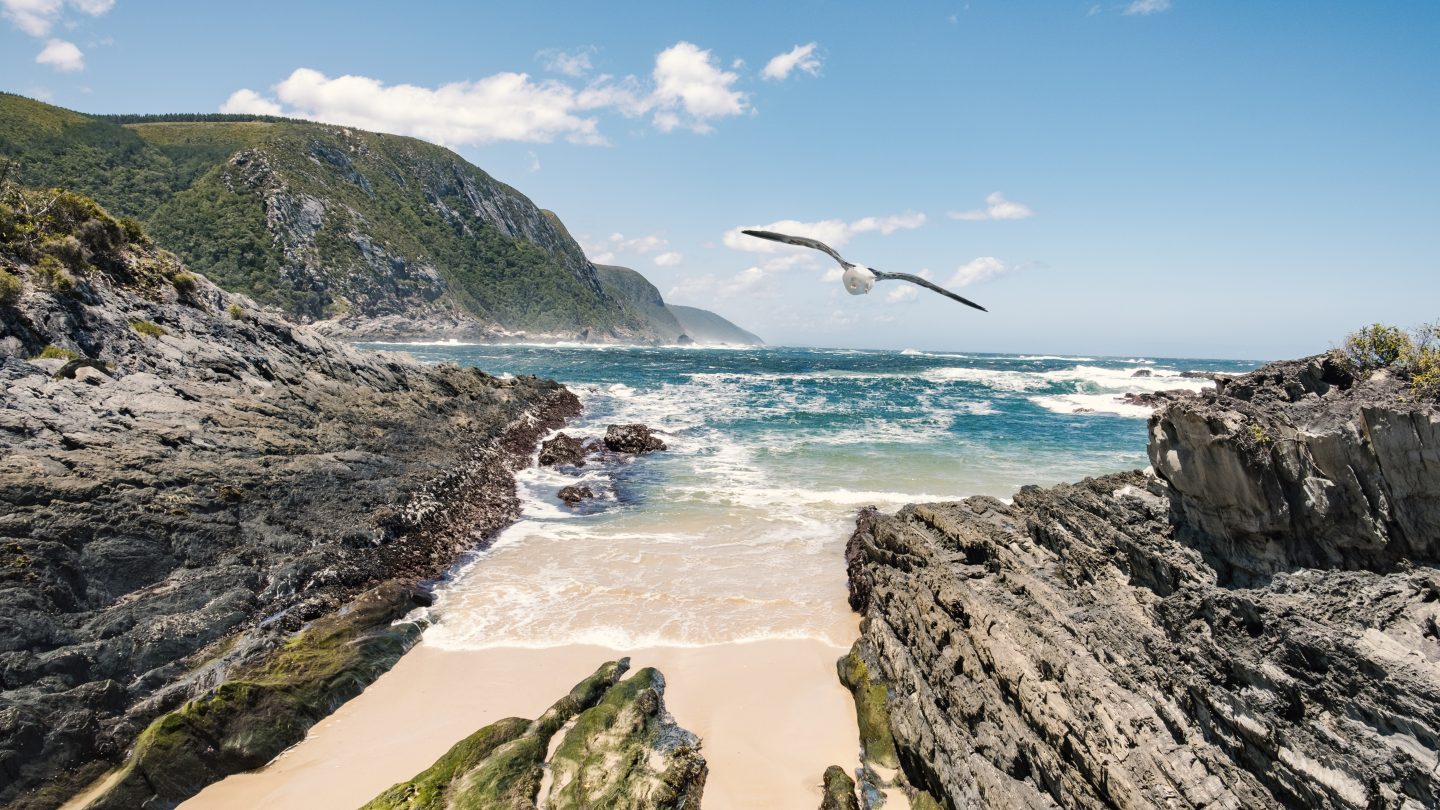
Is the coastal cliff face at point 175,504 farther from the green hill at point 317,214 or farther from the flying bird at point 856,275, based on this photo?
the green hill at point 317,214

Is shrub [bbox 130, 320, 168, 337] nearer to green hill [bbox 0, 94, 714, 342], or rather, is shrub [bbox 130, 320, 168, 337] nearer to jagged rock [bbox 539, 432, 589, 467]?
jagged rock [bbox 539, 432, 589, 467]

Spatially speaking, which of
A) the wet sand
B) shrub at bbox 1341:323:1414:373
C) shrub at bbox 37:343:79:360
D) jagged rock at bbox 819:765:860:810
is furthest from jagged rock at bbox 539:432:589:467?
shrub at bbox 1341:323:1414:373

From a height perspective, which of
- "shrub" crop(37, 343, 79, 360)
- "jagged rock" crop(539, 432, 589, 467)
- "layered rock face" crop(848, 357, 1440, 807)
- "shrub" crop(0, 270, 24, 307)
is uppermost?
"shrub" crop(0, 270, 24, 307)

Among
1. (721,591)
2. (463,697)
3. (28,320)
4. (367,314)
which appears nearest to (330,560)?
(463,697)

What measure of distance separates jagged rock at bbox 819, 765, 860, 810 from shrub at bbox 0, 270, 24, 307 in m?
→ 17.0

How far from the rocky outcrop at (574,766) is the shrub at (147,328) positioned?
1397 centimetres

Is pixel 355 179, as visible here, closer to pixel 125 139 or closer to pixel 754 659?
pixel 125 139

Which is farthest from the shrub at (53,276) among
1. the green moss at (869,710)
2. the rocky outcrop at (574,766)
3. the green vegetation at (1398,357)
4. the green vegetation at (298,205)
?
the green vegetation at (298,205)

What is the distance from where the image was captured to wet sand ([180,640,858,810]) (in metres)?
6.20

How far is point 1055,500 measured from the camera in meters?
8.71

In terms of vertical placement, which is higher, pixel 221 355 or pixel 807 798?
pixel 221 355

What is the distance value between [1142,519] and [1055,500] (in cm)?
161

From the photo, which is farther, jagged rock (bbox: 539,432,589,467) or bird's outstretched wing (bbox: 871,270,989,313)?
jagged rock (bbox: 539,432,589,467)

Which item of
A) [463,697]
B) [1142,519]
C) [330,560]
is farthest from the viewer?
[330,560]
